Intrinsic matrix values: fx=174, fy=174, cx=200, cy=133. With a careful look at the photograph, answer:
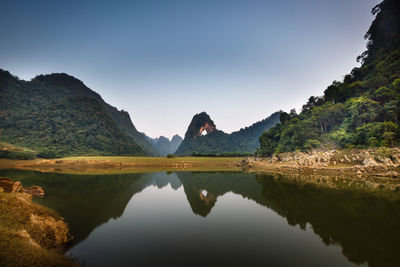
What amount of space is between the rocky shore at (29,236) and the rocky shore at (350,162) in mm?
47802

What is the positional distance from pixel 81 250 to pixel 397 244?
15.1 m

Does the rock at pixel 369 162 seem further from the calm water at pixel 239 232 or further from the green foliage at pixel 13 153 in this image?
the green foliage at pixel 13 153

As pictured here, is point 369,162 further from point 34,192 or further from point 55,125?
point 55,125

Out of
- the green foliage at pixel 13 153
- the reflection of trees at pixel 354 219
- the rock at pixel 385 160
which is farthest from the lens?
the green foliage at pixel 13 153

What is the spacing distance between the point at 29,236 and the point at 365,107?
241ft

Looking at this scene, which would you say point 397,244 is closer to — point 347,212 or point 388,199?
point 347,212

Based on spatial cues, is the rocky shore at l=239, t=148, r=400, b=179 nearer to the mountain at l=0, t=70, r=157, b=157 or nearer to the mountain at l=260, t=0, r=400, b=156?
the mountain at l=260, t=0, r=400, b=156

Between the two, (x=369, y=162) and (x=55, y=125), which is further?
(x=55, y=125)

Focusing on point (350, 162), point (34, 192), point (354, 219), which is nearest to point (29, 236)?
point (354, 219)

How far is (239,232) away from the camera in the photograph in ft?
35.5

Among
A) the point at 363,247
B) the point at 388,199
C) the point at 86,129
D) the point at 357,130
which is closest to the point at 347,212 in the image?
the point at 363,247

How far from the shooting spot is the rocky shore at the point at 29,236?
5.25 metres

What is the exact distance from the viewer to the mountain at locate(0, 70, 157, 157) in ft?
366

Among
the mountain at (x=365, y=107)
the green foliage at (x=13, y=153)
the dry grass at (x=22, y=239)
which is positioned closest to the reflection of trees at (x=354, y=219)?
the dry grass at (x=22, y=239)
